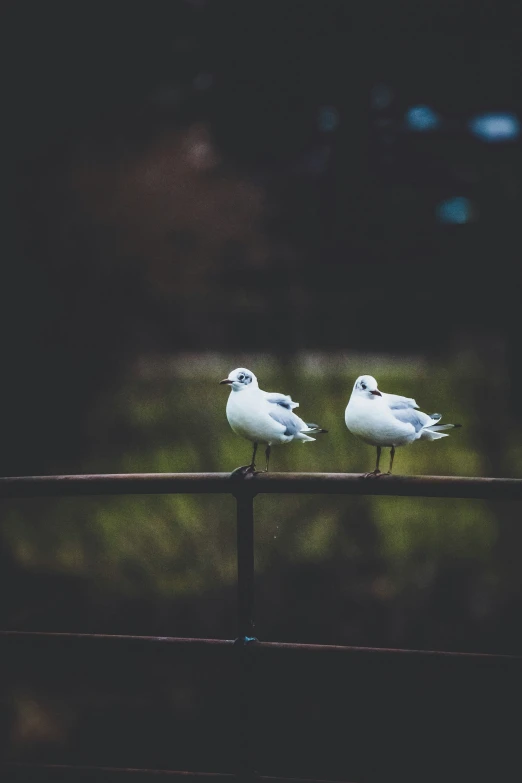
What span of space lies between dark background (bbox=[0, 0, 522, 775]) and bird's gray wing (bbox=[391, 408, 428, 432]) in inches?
93.6

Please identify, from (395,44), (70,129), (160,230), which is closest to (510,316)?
(395,44)

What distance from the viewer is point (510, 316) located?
18.0 feet

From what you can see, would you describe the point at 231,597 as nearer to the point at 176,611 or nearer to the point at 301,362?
the point at 176,611

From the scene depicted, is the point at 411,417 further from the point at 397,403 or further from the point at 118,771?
the point at 118,771

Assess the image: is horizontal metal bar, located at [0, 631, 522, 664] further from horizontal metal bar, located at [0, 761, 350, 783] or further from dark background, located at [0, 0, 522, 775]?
dark background, located at [0, 0, 522, 775]

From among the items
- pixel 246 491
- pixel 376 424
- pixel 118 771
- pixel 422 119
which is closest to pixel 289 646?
pixel 246 491

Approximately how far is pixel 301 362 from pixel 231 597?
1.37 m

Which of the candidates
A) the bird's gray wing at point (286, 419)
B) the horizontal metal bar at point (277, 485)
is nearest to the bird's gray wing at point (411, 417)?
the bird's gray wing at point (286, 419)

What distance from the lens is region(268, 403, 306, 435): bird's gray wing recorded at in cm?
295

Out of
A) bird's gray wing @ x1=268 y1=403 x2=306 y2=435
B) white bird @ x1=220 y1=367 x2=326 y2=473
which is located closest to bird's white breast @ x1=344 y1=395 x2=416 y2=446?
white bird @ x1=220 y1=367 x2=326 y2=473

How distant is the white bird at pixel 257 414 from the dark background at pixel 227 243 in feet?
7.57

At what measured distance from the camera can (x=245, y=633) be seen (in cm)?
212

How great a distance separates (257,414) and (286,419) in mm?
132

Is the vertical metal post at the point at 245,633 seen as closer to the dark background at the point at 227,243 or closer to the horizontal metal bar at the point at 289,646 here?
the horizontal metal bar at the point at 289,646
